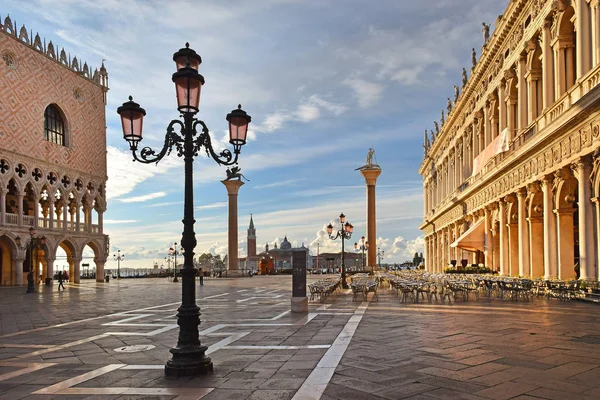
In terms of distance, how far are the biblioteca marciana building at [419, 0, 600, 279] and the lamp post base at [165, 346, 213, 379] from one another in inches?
540

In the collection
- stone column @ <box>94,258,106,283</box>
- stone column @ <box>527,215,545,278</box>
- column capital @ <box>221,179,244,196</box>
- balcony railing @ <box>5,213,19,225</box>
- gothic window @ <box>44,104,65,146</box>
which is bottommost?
stone column @ <box>94,258,106,283</box>

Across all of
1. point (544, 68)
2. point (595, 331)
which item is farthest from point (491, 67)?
point (595, 331)

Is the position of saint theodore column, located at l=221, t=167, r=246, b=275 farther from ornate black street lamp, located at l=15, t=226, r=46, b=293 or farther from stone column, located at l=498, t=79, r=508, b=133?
stone column, located at l=498, t=79, r=508, b=133

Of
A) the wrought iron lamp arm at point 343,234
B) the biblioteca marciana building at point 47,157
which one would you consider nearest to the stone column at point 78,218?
the biblioteca marciana building at point 47,157

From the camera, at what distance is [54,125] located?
4244cm

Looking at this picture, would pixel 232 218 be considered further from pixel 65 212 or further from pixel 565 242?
pixel 565 242

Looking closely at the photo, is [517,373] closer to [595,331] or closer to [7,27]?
[595,331]

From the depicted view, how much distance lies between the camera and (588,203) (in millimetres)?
16906

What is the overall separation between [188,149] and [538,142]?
16.9m

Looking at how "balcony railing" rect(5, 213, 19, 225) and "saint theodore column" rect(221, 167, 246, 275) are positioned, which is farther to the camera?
"saint theodore column" rect(221, 167, 246, 275)

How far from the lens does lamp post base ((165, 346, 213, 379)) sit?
21.1ft

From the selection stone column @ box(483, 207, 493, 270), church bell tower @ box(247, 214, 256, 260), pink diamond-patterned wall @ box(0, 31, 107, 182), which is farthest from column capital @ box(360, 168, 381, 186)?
church bell tower @ box(247, 214, 256, 260)

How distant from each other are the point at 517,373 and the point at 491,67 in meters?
29.5

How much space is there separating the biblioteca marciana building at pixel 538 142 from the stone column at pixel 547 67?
4 cm
